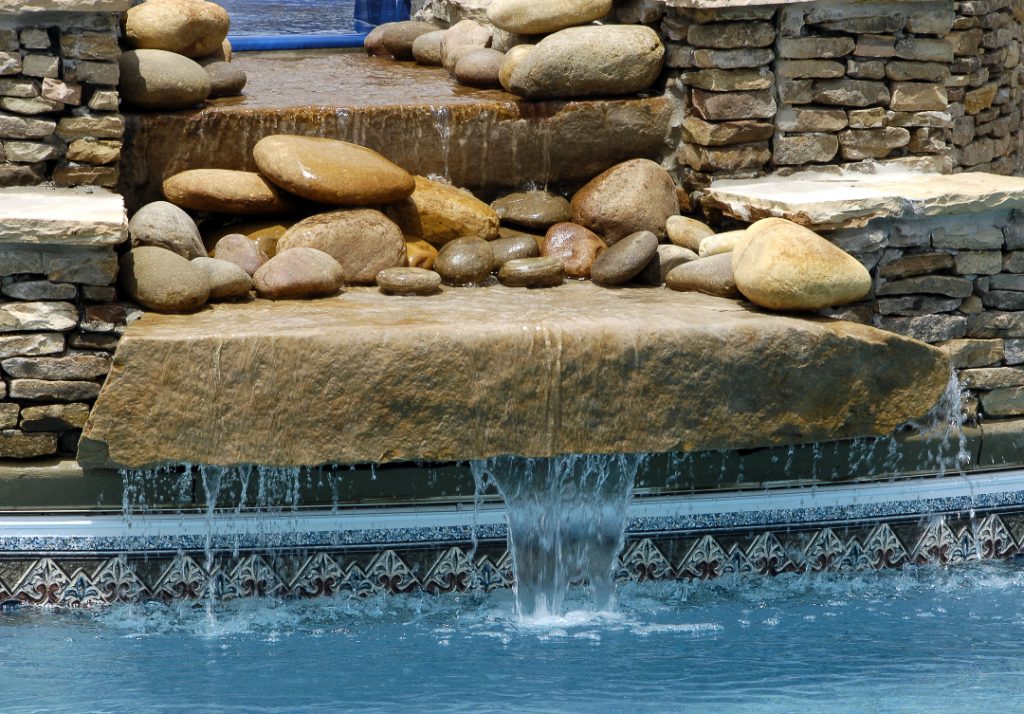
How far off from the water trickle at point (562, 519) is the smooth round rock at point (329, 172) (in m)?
1.06

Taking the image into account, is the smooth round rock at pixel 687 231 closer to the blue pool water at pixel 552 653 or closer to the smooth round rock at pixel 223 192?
the blue pool water at pixel 552 653

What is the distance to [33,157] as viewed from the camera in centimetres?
424

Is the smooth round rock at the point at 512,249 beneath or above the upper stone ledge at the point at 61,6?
beneath

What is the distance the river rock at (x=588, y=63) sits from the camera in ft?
16.3

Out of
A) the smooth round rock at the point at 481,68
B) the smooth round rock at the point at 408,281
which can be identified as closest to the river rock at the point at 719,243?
the smooth round rock at the point at 408,281

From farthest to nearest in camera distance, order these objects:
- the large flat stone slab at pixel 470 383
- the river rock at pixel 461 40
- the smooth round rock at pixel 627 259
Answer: the river rock at pixel 461 40 → the smooth round rock at pixel 627 259 → the large flat stone slab at pixel 470 383

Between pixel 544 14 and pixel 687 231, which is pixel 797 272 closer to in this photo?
pixel 687 231

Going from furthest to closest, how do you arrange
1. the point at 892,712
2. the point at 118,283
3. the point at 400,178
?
the point at 400,178
the point at 118,283
the point at 892,712

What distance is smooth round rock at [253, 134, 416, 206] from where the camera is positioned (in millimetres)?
4508

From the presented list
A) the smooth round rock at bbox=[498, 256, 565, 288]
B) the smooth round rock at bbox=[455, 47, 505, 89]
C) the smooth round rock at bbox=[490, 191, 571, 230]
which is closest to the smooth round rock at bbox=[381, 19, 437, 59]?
the smooth round rock at bbox=[455, 47, 505, 89]

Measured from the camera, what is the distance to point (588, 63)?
4.98 metres

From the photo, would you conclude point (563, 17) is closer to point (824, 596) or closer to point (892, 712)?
point (824, 596)

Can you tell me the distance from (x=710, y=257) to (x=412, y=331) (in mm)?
1164

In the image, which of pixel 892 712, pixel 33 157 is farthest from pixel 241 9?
pixel 892 712
